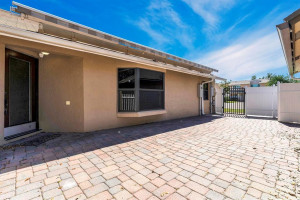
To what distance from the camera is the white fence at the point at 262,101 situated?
9953 millimetres

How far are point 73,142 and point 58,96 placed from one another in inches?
99.6

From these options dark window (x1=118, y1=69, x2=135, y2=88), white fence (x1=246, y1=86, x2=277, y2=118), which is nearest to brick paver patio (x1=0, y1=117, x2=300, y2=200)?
dark window (x1=118, y1=69, x2=135, y2=88)

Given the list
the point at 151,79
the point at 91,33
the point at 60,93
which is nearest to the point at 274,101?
the point at 151,79

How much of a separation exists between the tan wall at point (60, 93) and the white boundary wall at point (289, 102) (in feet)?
36.2

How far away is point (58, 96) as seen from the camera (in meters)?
5.97

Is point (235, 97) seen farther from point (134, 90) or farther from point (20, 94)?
point (20, 94)

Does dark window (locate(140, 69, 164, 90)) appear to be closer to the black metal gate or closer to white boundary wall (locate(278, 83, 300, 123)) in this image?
the black metal gate

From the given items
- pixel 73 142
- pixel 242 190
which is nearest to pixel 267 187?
pixel 242 190

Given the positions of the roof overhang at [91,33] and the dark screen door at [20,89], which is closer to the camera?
the roof overhang at [91,33]

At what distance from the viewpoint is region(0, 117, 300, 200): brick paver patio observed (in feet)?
7.11

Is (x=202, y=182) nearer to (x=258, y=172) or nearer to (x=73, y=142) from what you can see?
(x=258, y=172)

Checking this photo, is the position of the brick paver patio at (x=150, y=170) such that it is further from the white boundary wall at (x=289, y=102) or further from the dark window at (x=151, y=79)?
the white boundary wall at (x=289, y=102)

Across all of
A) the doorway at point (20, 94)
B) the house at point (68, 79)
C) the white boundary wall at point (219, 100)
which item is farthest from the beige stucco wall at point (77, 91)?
the white boundary wall at point (219, 100)

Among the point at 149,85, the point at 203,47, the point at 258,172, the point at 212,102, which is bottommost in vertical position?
the point at 258,172
